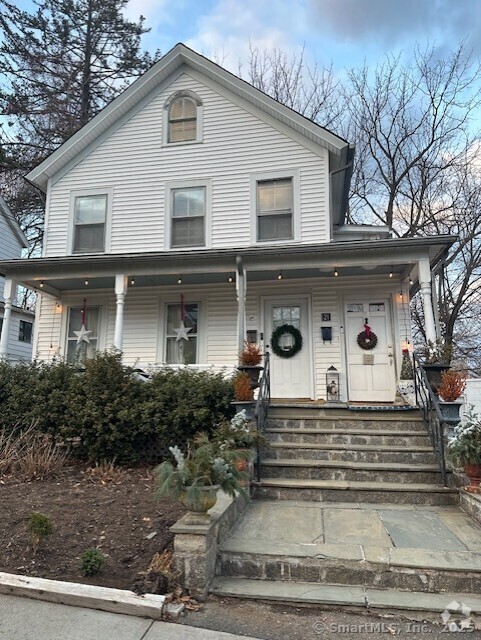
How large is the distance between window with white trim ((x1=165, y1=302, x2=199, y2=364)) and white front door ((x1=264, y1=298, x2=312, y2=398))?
5.31 feet

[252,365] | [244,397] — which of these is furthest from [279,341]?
[244,397]

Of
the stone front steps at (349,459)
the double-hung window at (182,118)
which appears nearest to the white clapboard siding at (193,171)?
the double-hung window at (182,118)

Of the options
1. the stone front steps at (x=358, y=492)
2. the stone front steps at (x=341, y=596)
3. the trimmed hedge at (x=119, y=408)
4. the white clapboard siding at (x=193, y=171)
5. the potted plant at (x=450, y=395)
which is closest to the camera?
the stone front steps at (x=341, y=596)

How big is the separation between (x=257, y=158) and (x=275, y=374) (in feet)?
16.3

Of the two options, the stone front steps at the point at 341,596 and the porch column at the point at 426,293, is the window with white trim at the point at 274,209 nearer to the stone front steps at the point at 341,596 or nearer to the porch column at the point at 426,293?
the porch column at the point at 426,293

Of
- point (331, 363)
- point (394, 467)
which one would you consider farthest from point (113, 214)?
point (394, 467)

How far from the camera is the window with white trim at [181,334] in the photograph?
9680mm

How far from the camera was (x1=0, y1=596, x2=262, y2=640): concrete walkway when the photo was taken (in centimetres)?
276

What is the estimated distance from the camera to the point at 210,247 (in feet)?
32.5

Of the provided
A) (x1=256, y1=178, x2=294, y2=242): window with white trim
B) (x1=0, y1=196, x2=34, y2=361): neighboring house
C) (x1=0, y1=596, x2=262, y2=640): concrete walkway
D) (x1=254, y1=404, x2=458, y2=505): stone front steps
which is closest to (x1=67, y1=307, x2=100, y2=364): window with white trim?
(x1=256, y1=178, x2=294, y2=242): window with white trim

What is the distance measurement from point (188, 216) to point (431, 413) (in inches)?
266

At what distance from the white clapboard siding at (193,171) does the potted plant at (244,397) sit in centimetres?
443

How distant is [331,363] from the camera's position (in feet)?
29.5

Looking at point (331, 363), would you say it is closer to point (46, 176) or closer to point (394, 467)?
point (394, 467)
